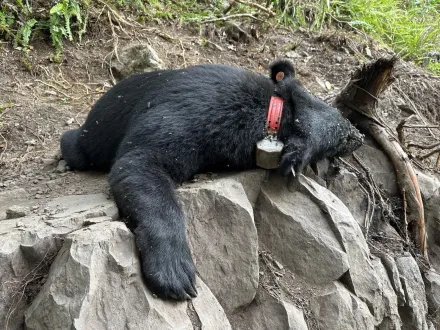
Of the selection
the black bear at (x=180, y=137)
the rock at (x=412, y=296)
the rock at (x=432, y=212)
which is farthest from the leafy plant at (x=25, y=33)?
the rock at (x=412, y=296)

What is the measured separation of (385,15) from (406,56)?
0.96 meters

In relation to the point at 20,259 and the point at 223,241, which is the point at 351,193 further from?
the point at 20,259

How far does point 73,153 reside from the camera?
14.5 ft

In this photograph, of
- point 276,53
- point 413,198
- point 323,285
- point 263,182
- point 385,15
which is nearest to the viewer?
point 323,285

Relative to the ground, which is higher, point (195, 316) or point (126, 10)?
point (126, 10)

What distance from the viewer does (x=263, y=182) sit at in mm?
3834

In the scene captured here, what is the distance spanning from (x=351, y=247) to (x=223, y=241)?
1.02 metres

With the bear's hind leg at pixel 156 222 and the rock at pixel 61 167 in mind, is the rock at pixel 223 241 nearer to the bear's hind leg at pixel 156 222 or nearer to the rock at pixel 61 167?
the bear's hind leg at pixel 156 222

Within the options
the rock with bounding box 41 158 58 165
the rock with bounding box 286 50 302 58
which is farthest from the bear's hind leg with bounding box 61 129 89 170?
the rock with bounding box 286 50 302 58

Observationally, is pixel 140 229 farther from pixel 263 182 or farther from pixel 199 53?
pixel 199 53

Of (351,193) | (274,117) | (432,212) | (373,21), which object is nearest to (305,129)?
(274,117)

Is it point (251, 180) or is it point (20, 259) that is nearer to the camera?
point (20, 259)

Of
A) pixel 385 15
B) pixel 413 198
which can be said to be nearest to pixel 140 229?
pixel 413 198

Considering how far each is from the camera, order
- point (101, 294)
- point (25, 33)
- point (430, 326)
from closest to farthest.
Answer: point (101, 294), point (430, 326), point (25, 33)
